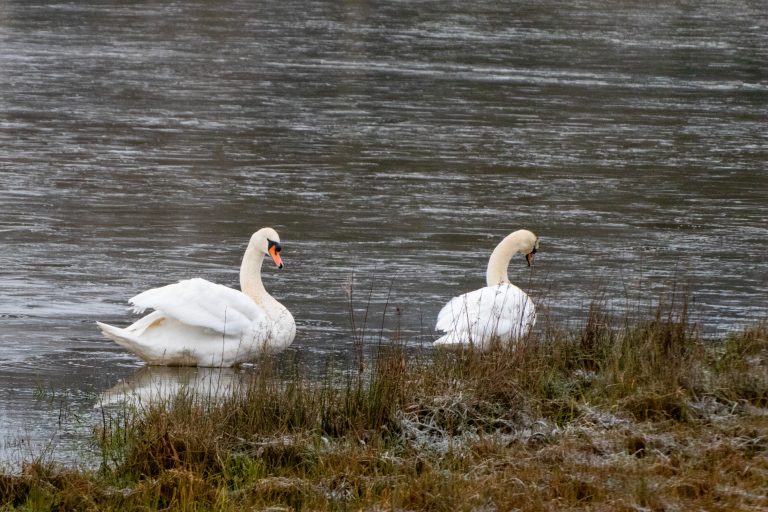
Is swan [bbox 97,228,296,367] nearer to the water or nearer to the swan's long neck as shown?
the water

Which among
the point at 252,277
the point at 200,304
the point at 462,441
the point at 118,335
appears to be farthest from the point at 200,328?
the point at 462,441

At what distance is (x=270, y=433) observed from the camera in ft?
23.2

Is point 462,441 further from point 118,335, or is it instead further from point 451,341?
point 118,335

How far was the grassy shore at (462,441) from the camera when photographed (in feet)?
20.3

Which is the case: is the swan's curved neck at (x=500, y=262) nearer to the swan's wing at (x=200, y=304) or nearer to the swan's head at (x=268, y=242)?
the swan's head at (x=268, y=242)

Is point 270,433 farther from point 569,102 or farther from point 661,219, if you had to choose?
point 569,102

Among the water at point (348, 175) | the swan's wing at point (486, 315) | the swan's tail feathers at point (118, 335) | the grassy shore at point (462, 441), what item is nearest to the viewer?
the grassy shore at point (462, 441)

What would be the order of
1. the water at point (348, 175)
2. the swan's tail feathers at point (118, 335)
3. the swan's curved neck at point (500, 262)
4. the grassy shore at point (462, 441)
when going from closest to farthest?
the grassy shore at point (462, 441), the swan's tail feathers at point (118, 335), the swan's curved neck at point (500, 262), the water at point (348, 175)

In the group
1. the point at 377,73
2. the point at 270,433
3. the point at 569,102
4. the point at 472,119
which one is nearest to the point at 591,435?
the point at 270,433

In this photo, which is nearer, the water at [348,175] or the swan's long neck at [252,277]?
the swan's long neck at [252,277]

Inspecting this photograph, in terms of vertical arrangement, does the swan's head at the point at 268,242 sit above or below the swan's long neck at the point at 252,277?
above

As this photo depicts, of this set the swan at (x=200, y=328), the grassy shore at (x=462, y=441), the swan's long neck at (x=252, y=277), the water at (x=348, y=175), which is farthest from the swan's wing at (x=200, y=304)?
the grassy shore at (x=462, y=441)

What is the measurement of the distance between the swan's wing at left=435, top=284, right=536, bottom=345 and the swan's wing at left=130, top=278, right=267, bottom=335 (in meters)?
1.43

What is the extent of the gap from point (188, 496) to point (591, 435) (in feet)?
6.55
